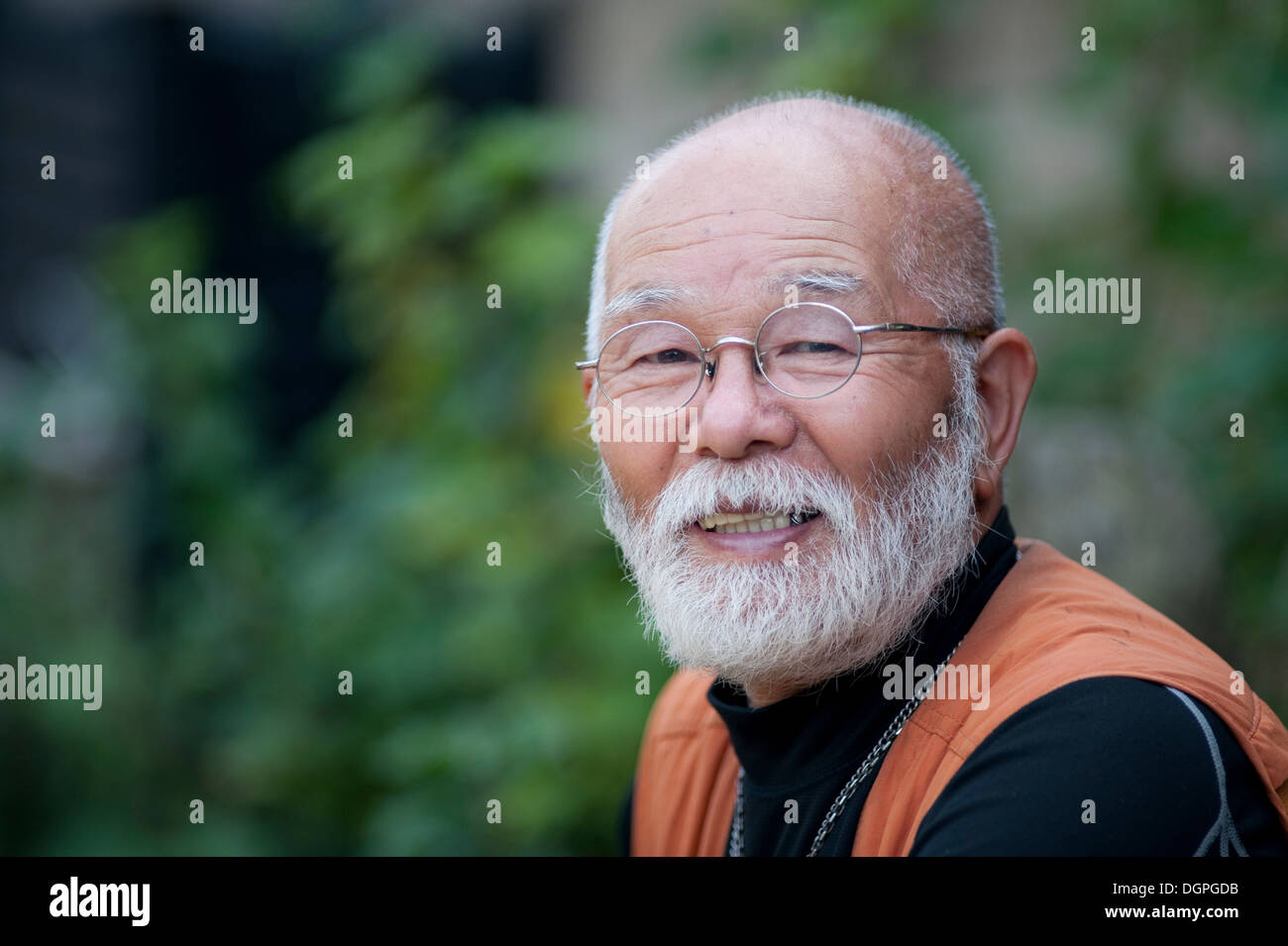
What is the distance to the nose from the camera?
1.81m

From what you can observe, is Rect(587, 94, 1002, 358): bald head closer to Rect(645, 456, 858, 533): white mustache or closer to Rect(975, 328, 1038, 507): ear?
Rect(975, 328, 1038, 507): ear

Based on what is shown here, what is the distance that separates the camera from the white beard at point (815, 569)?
1835 millimetres

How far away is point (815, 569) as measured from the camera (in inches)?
72.9

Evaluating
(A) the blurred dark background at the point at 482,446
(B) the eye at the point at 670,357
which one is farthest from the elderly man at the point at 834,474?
(A) the blurred dark background at the point at 482,446

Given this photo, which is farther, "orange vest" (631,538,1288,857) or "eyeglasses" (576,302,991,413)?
"eyeglasses" (576,302,991,413)

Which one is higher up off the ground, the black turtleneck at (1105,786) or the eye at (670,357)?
the eye at (670,357)

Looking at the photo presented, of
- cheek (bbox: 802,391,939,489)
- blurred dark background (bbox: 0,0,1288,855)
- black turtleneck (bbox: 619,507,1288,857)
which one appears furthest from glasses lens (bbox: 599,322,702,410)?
blurred dark background (bbox: 0,0,1288,855)

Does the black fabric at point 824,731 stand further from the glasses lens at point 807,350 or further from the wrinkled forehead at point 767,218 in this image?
the wrinkled forehead at point 767,218

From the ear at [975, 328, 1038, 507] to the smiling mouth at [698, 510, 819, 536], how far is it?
0.38 metres

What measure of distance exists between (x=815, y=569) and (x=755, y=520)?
0.42 ft

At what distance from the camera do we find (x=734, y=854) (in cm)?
209

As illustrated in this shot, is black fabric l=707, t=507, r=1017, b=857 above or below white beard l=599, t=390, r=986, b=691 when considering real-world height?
below
